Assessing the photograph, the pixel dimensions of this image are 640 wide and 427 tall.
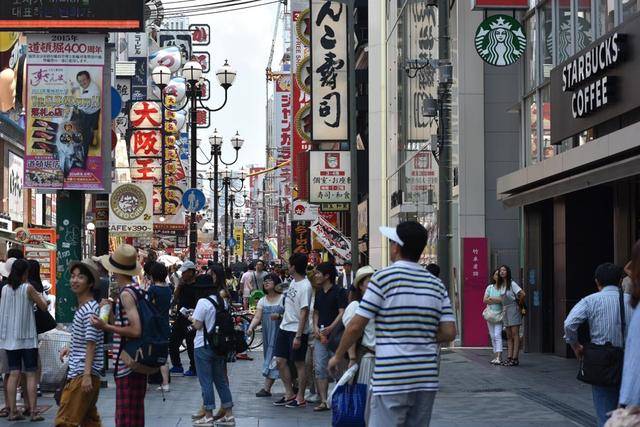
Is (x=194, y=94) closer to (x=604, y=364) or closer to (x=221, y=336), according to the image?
(x=221, y=336)

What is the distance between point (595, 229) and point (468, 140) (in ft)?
16.4

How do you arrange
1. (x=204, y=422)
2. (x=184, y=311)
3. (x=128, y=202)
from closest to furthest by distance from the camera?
(x=204, y=422)
(x=184, y=311)
(x=128, y=202)

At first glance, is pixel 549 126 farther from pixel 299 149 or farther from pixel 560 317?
pixel 299 149

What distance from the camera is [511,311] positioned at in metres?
21.9

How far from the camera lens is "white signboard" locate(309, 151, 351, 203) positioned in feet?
128

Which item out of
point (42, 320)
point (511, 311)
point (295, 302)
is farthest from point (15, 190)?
point (42, 320)

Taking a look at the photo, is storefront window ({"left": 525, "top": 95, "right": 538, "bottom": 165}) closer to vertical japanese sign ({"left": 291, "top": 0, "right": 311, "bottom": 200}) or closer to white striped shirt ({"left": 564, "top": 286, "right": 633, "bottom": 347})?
white striped shirt ({"left": 564, "top": 286, "right": 633, "bottom": 347})

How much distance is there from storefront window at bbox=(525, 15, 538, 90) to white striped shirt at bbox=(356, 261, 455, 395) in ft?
59.4

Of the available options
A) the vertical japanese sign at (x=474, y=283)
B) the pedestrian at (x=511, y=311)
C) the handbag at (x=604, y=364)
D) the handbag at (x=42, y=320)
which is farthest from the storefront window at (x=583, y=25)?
the handbag at (x=604, y=364)

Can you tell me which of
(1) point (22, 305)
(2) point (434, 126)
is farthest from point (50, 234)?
(1) point (22, 305)

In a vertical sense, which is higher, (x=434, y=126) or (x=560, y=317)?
(x=434, y=126)

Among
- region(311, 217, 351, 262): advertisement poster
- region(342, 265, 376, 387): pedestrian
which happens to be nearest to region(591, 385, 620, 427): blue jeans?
region(342, 265, 376, 387): pedestrian

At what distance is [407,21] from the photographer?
3591 cm

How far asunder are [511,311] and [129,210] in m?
A: 15.0
